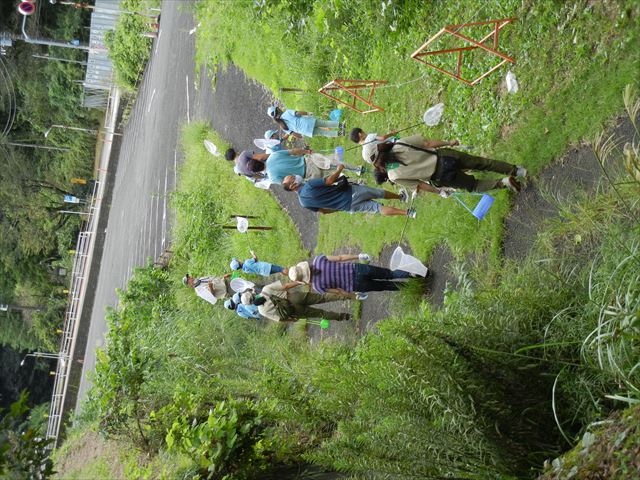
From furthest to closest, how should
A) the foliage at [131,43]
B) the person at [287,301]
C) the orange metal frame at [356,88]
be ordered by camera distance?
the foliage at [131,43] → the orange metal frame at [356,88] → the person at [287,301]

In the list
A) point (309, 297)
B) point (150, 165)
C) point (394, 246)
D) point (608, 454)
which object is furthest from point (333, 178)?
point (150, 165)

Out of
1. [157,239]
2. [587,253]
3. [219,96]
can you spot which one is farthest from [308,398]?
[157,239]

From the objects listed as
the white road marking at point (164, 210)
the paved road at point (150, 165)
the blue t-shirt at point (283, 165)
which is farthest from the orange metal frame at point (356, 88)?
the white road marking at point (164, 210)

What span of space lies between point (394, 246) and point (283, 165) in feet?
5.80

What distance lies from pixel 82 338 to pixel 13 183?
9013 millimetres

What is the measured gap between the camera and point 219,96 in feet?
44.0

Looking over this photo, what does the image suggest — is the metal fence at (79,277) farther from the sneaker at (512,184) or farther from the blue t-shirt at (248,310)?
the sneaker at (512,184)

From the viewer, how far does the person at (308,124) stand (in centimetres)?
950

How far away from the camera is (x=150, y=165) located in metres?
17.3

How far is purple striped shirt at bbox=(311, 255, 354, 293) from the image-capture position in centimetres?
734

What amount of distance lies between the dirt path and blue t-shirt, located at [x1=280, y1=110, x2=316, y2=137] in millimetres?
1433

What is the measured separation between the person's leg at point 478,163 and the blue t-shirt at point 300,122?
3.67 metres

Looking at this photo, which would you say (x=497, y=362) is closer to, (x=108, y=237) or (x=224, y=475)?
(x=224, y=475)

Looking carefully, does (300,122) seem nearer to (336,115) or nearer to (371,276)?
(336,115)
